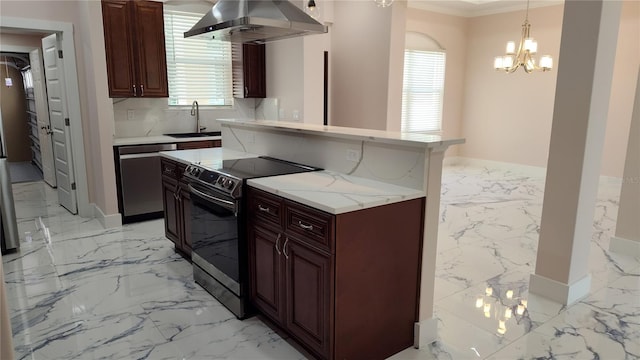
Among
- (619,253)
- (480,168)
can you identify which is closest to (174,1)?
(619,253)

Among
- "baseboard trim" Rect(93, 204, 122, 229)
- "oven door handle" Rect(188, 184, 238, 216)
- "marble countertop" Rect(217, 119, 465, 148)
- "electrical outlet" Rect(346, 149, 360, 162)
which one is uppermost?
"marble countertop" Rect(217, 119, 465, 148)

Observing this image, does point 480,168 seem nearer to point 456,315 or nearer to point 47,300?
point 456,315

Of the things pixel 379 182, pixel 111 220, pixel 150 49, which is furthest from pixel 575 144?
pixel 111 220

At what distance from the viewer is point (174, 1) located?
5477 mm

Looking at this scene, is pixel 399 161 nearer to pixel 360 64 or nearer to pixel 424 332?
pixel 424 332

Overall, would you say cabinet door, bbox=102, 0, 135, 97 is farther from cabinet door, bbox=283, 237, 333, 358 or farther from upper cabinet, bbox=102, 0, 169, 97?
cabinet door, bbox=283, 237, 333, 358

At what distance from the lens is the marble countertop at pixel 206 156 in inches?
133

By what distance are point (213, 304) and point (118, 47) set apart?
3.16 metres

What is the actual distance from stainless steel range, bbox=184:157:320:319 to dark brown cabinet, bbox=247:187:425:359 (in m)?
0.17

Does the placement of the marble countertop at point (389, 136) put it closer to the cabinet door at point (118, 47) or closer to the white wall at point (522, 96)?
the cabinet door at point (118, 47)

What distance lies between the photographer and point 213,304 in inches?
120

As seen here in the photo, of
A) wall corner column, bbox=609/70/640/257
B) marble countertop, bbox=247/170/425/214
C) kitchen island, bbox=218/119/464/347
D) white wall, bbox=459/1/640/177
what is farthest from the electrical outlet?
white wall, bbox=459/1/640/177

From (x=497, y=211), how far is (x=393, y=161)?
3560mm

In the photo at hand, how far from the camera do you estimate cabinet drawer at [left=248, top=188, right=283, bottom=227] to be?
7.97 ft
